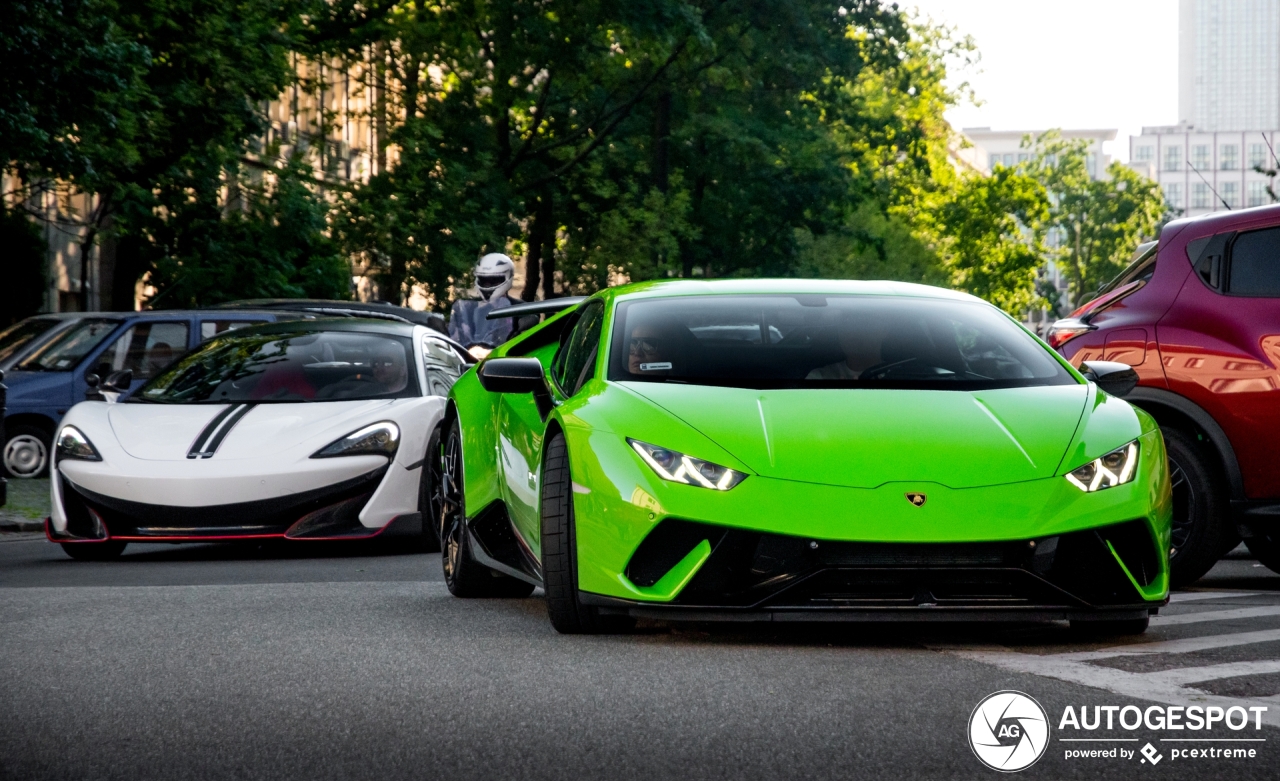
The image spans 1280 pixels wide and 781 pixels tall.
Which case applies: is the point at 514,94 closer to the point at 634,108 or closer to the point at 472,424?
the point at 634,108

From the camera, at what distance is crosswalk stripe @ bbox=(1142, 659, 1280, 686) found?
5.59 meters

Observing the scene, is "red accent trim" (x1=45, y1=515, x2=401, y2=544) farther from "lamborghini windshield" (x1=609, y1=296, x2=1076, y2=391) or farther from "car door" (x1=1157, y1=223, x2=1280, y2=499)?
"car door" (x1=1157, y1=223, x2=1280, y2=499)

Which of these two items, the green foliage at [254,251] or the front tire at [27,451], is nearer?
the front tire at [27,451]

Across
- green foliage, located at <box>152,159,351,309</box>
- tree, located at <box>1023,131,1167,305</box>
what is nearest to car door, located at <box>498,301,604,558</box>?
green foliage, located at <box>152,159,351,309</box>

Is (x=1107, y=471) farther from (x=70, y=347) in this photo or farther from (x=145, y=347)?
(x=70, y=347)

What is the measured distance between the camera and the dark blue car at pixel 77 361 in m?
18.7

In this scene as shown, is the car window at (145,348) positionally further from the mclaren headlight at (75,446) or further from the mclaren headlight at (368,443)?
the mclaren headlight at (368,443)

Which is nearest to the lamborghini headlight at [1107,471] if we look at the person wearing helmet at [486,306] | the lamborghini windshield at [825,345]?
the lamborghini windshield at [825,345]

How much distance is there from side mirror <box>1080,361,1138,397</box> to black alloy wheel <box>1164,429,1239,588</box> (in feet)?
6.33

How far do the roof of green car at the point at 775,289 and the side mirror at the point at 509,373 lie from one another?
2.00ft

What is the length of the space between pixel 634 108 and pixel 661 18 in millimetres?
5457

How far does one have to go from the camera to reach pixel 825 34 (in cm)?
3972

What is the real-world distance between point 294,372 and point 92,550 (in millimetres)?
1583

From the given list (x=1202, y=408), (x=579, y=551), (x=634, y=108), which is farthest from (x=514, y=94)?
(x=579, y=551)
